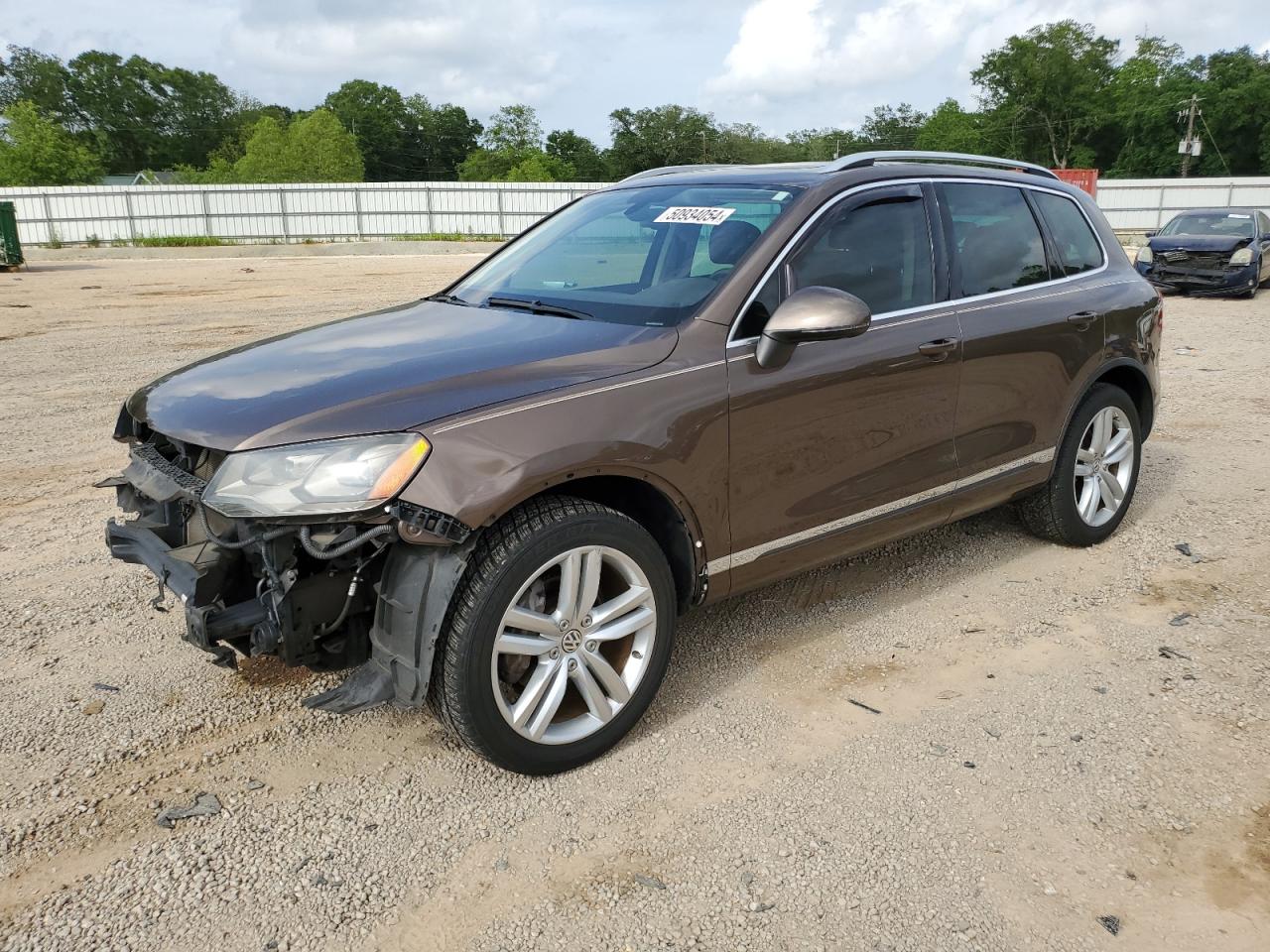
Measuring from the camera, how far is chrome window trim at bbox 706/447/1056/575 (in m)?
3.36

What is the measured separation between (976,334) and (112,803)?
3.48 metres

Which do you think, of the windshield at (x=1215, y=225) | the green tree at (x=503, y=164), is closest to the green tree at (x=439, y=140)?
the green tree at (x=503, y=164)

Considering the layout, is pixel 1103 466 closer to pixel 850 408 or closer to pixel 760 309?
pixel 850 408

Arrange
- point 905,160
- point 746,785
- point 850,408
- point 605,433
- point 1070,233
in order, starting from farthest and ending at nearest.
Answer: point 1070,233 < point 905,160 < point 850,408 < point 746,785 < point 605,433

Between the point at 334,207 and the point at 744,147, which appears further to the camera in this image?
the point at 744,147

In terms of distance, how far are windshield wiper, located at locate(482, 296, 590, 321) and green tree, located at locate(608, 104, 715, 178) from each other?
298 ft

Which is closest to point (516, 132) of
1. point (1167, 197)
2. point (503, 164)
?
point (503, 164)

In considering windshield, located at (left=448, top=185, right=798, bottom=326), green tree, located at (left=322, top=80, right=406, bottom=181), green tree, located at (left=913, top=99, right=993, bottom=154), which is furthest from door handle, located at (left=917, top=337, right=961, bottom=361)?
green tree, located at (left=322, top=80, right=406, bottom=181)

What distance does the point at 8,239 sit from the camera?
78.4ft

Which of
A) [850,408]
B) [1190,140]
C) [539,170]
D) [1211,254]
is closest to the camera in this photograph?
[850,408]

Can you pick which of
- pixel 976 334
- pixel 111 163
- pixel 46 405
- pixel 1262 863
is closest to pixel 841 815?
pixel 1262 863

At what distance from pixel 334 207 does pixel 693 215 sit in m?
40.1

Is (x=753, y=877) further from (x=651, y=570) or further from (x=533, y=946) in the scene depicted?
(x=651, y=570)

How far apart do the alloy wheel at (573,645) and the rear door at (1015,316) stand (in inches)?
67.8
